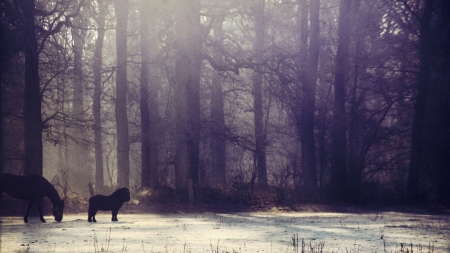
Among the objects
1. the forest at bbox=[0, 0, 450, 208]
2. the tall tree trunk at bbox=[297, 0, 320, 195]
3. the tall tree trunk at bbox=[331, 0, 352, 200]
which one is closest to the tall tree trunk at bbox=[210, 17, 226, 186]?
the forest at bbox=[0, 0, 450, 208]

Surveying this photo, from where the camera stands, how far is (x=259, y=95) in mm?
27578

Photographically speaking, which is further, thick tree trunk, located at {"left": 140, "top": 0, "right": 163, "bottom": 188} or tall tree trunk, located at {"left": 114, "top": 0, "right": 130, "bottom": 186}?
tall tree trunk, located at {"left": 114, "top": 0, "right": 130, "bottom": 186}

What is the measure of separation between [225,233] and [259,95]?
14640 millimetres

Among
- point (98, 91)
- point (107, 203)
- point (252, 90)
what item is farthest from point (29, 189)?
point (98, 91)

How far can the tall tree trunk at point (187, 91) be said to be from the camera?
23.2m

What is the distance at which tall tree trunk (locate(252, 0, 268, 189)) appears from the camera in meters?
24.7

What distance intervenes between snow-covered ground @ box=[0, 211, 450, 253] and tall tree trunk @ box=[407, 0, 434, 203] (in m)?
6.75

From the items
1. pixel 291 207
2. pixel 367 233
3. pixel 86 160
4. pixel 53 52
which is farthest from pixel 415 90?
pixel 86 160

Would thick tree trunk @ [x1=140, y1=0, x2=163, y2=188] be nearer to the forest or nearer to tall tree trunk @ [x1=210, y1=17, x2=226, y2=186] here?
the forest

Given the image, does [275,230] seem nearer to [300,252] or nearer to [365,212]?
[300,252]

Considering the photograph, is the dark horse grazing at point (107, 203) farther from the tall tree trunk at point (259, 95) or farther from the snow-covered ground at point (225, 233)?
the tall tree trunk at point (259, 95)

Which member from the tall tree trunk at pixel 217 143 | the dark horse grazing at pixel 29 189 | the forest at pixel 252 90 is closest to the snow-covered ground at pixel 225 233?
the dark horse grazing at pixel 29 189

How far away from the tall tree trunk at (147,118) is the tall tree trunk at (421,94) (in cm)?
1229

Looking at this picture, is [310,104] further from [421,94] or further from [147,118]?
[147,118]
